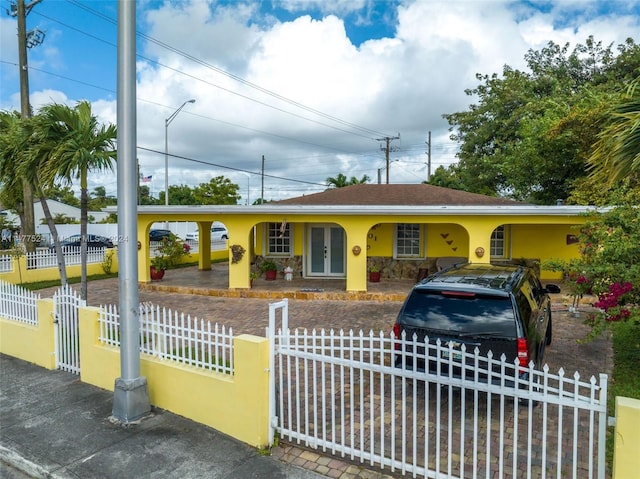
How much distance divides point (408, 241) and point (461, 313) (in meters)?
10.7


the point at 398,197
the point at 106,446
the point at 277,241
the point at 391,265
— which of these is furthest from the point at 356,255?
the point at 106,446

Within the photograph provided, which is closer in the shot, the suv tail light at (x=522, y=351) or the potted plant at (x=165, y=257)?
the suv tail light at (x=522, y=351)

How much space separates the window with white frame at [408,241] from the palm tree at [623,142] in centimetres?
1058

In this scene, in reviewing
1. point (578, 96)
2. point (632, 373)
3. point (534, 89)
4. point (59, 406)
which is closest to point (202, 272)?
point (59, 406)

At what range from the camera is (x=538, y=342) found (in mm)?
5668

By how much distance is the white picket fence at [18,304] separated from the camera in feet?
23.2

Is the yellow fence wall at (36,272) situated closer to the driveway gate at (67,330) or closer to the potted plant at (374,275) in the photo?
the driveway gate at (67,330)

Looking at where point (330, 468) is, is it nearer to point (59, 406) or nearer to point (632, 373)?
point (59, 406)

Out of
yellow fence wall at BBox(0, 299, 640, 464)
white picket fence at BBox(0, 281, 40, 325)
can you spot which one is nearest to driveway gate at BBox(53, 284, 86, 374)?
yellow fence wall at BBox(0, 299, 640, 464)

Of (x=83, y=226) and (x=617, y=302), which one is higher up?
(x=83, y=226)

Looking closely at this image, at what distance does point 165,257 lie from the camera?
1683cm

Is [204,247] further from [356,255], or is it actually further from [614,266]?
[614,266]

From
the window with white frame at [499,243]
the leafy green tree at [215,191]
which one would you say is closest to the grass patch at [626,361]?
the window with white frame at [499,243]

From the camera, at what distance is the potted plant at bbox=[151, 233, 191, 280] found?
15220 mm
